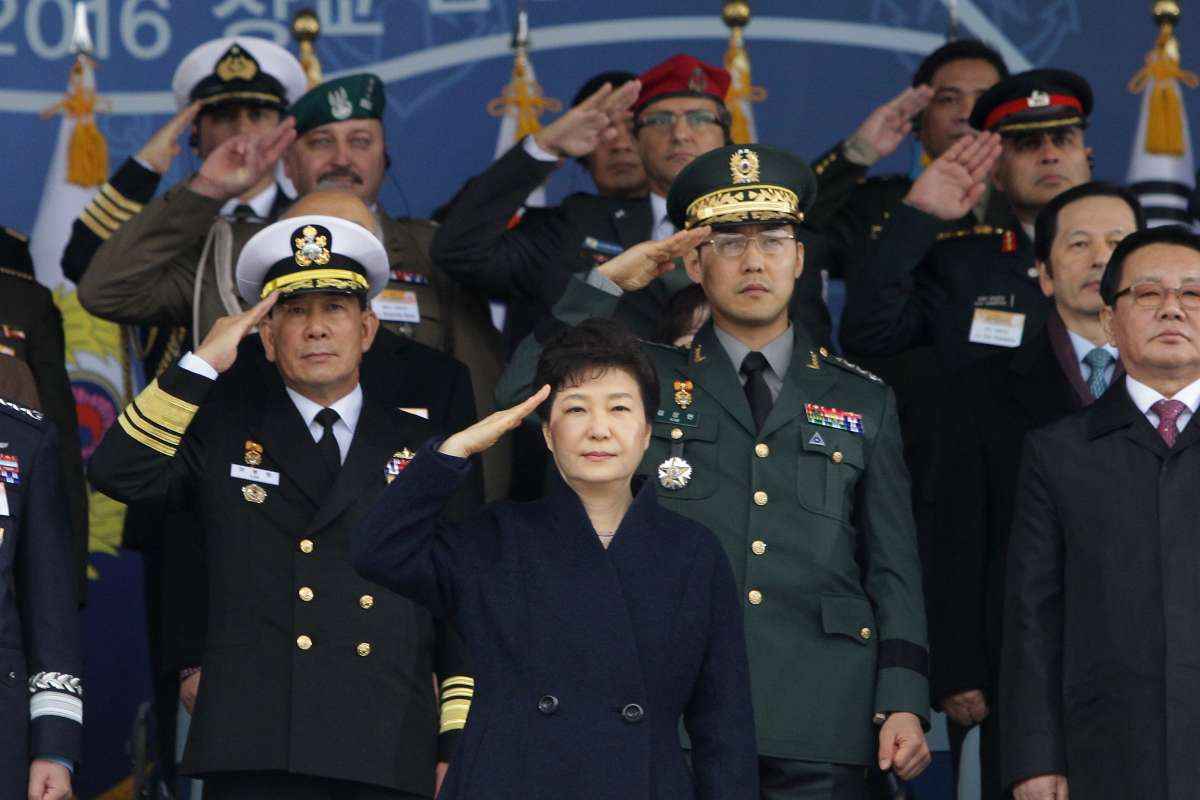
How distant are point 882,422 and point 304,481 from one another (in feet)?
4.28

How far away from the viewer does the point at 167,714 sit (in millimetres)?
6066

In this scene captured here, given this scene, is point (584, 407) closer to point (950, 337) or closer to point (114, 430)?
point (114, 430)

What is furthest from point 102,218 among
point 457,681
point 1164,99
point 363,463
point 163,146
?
point 1164,99

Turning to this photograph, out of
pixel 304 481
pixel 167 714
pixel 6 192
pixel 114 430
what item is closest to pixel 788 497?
pixel 304 481

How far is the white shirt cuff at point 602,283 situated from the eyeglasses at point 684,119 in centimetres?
132

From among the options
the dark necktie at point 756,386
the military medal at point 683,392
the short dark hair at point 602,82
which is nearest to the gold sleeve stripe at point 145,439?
the military medal at point 683,392

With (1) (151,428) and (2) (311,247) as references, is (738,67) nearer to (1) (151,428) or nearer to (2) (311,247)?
(2) (311,247)

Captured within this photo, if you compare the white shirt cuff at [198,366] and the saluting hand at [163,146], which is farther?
the saluting hand at [163,146]

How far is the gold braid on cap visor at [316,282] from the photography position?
537 cm

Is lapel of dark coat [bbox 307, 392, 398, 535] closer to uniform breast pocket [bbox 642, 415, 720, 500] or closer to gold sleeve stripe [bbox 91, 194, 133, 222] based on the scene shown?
uniform breast pocket [bbox 642, 415, 720, 500]

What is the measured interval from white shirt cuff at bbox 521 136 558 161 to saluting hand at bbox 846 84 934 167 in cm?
97

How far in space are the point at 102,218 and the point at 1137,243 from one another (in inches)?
112

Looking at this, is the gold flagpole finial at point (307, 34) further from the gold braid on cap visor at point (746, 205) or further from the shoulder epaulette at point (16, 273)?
the gold braid on cap visor at point (746, 205)

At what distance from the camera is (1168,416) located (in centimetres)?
504
